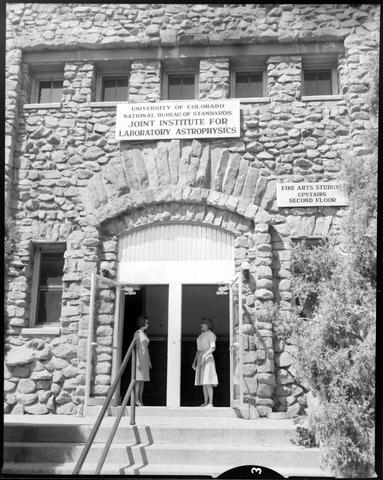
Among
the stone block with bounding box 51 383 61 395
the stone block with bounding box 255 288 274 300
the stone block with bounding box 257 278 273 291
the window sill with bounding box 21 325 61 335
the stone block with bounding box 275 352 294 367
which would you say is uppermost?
the stone block with bounding box 257 278 273 291

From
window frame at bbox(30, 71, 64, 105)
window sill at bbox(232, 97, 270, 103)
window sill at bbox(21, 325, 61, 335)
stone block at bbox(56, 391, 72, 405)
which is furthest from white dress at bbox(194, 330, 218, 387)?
window frame at bbox(30, 71, 64, 105)

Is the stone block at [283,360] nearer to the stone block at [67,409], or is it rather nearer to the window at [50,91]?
the stone block at [67,409]

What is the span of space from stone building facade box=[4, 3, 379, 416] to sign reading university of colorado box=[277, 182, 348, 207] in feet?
0.23

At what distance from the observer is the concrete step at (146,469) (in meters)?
3.33

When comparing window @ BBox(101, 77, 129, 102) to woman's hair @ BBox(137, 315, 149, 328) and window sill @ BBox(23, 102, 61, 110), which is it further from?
woman's hair @ BBox(137, 315, 149, 328)

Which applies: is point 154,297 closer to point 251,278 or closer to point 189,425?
point 251,278

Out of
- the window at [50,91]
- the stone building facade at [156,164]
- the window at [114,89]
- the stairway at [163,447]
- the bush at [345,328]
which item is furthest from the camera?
the window at [114,89]

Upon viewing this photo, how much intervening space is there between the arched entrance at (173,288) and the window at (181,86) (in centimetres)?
110

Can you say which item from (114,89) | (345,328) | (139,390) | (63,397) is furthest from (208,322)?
(114,89)

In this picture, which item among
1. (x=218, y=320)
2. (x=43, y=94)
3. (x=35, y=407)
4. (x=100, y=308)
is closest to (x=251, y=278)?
(x=218, y=320)

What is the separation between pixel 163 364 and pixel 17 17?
Answer: 2.97 meters

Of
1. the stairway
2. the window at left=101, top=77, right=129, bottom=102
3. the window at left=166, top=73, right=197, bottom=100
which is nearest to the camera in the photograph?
the stairway

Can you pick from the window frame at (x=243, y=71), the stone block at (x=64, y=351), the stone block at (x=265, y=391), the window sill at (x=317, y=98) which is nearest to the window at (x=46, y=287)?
the stone block at (x=64, y=351)

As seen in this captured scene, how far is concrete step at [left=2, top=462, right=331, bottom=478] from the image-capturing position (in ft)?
10.9
